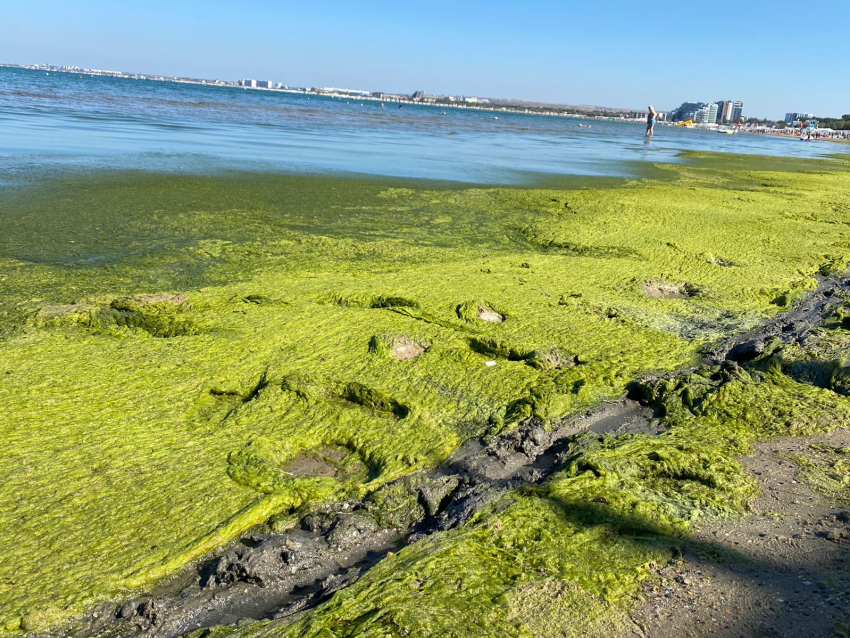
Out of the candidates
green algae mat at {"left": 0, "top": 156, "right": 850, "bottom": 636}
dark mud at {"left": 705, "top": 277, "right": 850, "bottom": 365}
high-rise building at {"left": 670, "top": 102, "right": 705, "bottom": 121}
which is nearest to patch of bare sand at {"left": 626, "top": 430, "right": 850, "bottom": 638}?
green algae mat at {"left": 0, "top": 156, "right": 850, "bottom": 636}

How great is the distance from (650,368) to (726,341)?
0.89 meters

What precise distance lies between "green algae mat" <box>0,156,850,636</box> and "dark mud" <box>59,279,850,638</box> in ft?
0.32

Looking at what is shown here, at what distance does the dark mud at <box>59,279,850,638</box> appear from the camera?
2.05m

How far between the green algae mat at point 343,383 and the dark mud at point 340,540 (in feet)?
0.32

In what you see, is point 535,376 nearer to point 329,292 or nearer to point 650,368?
point 650,368

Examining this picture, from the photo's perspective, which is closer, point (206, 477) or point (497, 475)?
point (206, 477)

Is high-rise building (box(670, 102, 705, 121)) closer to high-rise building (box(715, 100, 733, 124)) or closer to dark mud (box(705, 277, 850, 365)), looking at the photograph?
high-rise building (box(715, 100, 733, 124))

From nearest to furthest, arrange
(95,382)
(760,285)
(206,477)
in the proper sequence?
(206,477), (95,382), (760,285)

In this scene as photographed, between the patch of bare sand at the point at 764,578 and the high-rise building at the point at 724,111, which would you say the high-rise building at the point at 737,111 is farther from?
the patch of bare sand at the point at 764,578

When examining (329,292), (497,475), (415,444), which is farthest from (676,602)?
(329,292)

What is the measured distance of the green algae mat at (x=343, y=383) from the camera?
220 cm

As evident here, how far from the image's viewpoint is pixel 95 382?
338cm

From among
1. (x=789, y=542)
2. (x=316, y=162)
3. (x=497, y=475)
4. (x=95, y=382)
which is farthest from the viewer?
(x=316, y=162)

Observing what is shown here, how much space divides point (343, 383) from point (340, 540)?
126 cm
